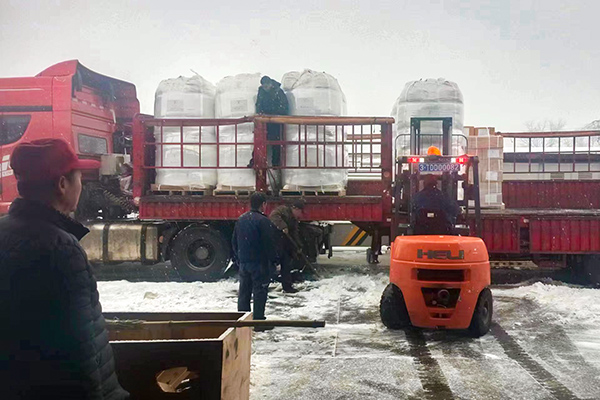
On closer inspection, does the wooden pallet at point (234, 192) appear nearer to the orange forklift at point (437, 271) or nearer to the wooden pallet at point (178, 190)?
the wooden pallet at point (178, 190)

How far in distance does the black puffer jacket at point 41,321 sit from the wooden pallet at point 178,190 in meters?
7.22

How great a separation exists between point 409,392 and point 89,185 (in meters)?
7.85

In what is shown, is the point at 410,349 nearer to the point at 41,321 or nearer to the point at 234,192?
the point at 41,321

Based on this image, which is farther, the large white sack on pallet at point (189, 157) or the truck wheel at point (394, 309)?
the large white sack on pallet at point (189, 157)

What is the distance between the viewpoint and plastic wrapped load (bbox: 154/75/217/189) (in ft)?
29.6

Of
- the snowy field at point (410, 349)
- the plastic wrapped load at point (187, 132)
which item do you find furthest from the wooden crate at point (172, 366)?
the plastic wrapped load at point (187, 132)

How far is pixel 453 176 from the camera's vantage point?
22.9 ft

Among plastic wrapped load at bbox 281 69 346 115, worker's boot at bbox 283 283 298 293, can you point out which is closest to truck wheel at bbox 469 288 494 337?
worker's boot at bbox 283 283 298 293

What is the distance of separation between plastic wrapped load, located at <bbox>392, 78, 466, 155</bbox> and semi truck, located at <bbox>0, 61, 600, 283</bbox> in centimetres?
51

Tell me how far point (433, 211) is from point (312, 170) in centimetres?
290

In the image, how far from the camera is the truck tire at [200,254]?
30.8ft

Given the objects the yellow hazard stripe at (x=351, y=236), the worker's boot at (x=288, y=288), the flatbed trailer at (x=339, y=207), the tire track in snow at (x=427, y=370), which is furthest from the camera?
the yellow hazard stripe at (x=351, y=236)

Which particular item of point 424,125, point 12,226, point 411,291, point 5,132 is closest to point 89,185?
point 5,132

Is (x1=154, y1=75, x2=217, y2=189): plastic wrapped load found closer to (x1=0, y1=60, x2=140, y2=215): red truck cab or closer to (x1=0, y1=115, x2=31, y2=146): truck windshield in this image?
(x1=0, y1=60, x2=140, y2=215): red truck cab
